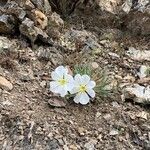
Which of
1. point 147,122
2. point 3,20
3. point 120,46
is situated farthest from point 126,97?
point 3,20

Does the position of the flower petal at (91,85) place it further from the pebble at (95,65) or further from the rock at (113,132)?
the pebble at (95,65)

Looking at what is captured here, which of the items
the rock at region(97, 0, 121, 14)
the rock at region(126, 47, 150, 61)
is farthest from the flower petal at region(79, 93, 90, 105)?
the rock at region(97, 0, 121, 14)

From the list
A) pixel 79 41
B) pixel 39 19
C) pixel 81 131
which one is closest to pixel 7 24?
pixel 39 19

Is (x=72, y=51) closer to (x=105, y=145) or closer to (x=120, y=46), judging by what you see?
(x=120, y=46)

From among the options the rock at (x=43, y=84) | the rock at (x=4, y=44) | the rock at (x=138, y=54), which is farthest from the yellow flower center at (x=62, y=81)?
the rock at (x=138, y=54)

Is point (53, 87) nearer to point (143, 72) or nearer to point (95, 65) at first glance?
point (95, 65)
